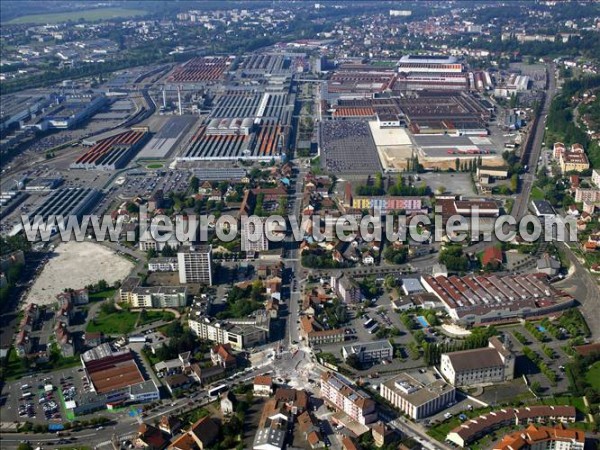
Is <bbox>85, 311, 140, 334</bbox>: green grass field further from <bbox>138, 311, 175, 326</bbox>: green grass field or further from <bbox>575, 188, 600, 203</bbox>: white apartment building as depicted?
<bbox>575, 188, 600, 203</bbox>: white apartment building

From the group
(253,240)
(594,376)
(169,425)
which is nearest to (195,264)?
(253,240)

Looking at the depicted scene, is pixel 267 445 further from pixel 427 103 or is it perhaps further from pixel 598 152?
pixel 427 103

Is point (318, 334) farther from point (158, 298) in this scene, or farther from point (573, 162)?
point (573, 162)

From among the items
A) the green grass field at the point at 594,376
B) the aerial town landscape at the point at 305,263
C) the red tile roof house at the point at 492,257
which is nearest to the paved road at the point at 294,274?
the aerial town landscape at the point at 305,263

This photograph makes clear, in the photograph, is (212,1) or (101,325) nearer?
(101,325)

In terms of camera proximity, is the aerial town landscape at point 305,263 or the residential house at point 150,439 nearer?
the residential house at point 150,439

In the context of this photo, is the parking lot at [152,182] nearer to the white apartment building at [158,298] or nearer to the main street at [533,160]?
the white apartment building at [158,298]

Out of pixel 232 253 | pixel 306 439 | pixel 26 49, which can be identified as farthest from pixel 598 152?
pixel 26 49
